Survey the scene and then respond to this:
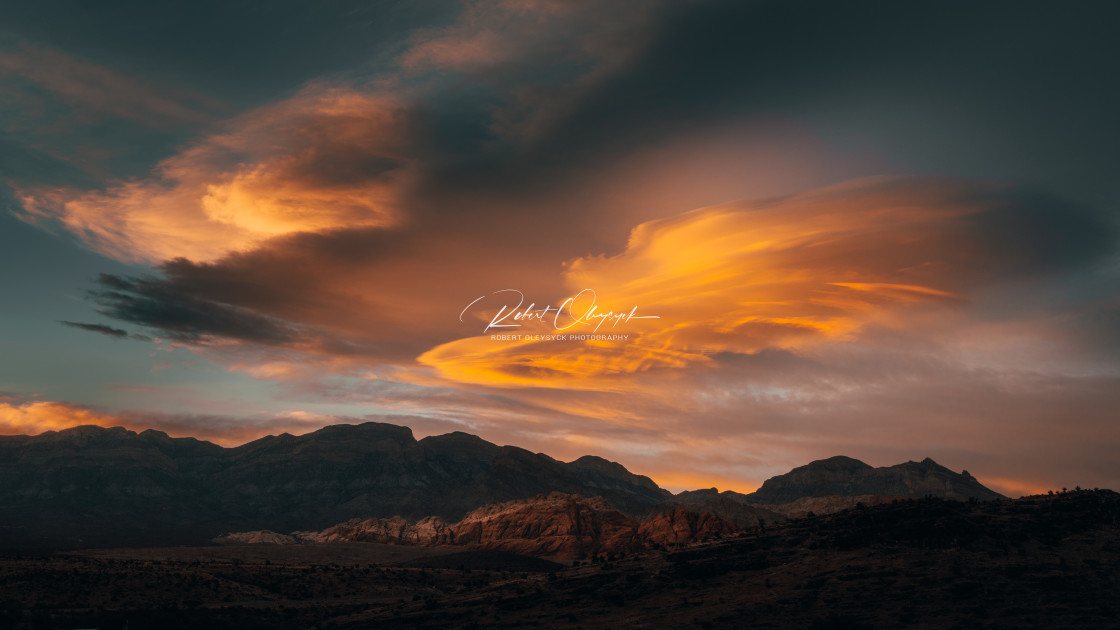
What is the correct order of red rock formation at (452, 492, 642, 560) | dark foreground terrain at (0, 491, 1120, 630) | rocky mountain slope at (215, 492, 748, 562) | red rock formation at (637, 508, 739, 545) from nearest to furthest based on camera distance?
dark foreground terrain at (0, 491, 1120, 630)
red rock formation at (637, 508, 739, 545)
rocky mountain slope at (215, 492, 748, 562)
red rock formation at (452, 492, 642, 560)

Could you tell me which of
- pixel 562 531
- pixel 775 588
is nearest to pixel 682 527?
pixel 562 531

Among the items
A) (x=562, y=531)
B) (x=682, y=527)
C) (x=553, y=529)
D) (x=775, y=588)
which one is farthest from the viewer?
(x=553, y=529)

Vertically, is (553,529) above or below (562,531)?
above

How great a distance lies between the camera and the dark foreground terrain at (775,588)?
41281mm

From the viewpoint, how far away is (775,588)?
4800 cm

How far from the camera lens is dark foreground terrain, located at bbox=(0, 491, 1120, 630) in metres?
41.3

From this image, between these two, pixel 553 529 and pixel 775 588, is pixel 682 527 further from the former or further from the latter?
pixel 775 588

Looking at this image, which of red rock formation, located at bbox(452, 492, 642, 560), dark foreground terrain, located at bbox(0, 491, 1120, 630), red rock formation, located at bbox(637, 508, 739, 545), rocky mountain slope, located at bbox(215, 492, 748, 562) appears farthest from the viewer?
red rock formation, located at bbox(452, 492, 642, 560)

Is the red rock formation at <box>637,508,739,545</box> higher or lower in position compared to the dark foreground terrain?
higher

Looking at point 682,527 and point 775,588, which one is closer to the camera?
point 775,588


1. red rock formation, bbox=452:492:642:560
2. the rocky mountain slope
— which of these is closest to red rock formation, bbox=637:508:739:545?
the rocky mountain slope

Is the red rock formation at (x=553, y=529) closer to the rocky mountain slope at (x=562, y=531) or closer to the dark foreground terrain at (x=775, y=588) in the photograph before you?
the rocky mountain slope at (x=562, y=531)

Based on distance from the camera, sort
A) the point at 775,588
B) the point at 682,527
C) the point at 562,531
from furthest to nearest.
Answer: the point at 562,531
the point at 682,527
the point at 775,588

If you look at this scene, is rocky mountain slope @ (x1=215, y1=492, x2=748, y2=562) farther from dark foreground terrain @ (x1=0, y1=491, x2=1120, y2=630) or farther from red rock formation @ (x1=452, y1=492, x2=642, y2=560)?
dark foreground terrain @ (x1=0, y1=491, x2=1120, y2=630)
